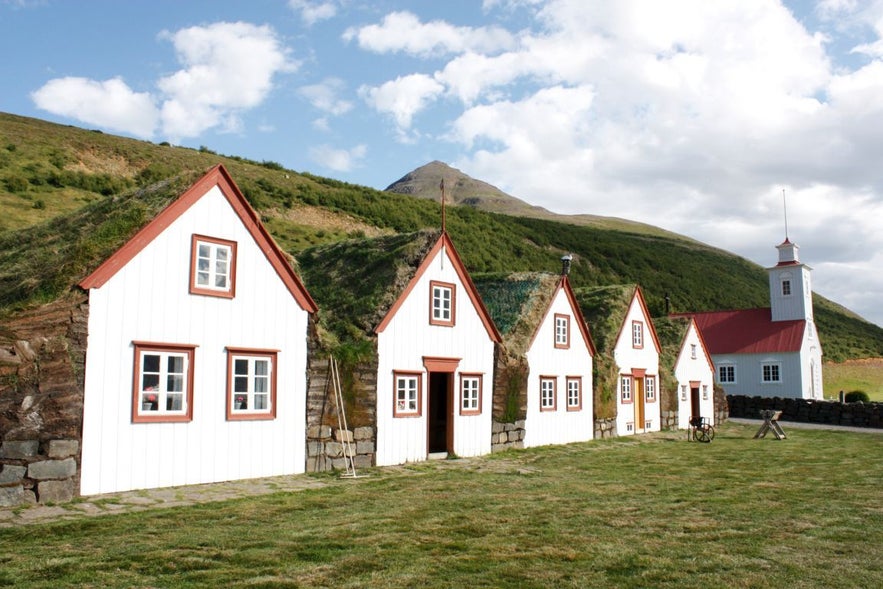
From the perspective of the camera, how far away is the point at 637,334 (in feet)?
106

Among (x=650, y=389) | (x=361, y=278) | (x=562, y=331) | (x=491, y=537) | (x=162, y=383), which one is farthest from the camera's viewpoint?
(x=650, y=389)

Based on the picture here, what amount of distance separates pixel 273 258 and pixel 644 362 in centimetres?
2066

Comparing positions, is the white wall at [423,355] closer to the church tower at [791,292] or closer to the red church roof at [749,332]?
the red church roof at [749,332]

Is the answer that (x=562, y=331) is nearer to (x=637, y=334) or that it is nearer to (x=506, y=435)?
(x=506, y=435)

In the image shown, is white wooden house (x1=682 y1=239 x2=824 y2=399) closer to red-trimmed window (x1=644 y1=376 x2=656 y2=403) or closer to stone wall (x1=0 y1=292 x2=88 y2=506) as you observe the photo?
red-trimmed window (x1=644 y1=376 x2=656 y2=403)

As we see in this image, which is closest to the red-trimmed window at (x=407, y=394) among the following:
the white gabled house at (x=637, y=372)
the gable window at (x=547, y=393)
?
the gable window at (x=547, y=393)

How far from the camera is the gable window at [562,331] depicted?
2627 cm

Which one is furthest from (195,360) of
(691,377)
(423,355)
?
(691,377)

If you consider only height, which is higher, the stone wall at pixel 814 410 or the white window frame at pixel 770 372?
the white window frame at pixel 770 372

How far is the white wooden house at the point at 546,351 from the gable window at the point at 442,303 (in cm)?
259

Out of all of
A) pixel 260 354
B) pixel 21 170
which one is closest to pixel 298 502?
pixel 260 354

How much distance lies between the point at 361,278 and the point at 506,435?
6.80m

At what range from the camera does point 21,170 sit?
46.9 meters

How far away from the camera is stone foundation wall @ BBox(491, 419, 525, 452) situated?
2241 cm
